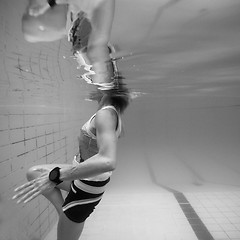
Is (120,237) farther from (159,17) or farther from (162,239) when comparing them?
(159,17)

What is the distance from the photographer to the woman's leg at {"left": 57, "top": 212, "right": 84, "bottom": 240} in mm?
2611

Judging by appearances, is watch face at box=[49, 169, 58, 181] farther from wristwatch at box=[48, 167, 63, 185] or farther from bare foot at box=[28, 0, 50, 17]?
bare foot at box=[28, 0, 50, 17]

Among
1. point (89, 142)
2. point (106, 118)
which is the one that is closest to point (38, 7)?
point (106, 118)

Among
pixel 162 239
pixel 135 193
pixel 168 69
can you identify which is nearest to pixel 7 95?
pixel 168 69

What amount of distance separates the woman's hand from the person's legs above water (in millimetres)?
1441

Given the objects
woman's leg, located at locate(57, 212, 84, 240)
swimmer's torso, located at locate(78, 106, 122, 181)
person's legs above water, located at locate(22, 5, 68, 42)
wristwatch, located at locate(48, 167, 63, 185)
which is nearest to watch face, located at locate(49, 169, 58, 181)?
wristwatch, located at locate(48, 167, 63, 185)

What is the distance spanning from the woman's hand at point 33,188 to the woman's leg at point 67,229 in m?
0.69

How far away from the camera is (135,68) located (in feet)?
15.7

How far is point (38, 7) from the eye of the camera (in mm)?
2152

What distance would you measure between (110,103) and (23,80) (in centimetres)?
202

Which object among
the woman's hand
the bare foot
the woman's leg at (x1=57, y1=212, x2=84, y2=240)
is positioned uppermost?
the bare foot

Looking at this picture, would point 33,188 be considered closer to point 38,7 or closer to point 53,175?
point 53,175

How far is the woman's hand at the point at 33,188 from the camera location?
2.00m

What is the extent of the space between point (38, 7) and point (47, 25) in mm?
313
